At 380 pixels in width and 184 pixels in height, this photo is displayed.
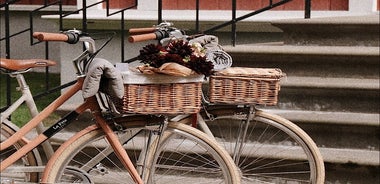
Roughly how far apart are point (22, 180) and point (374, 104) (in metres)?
2.34

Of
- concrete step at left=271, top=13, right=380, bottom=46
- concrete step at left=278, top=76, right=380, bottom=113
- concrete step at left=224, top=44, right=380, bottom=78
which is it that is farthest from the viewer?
concrete step at left=271, top=13, right=380, bottom=46

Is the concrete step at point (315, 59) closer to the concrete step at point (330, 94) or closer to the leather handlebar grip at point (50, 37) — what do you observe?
the concrete step at point (330, 94)

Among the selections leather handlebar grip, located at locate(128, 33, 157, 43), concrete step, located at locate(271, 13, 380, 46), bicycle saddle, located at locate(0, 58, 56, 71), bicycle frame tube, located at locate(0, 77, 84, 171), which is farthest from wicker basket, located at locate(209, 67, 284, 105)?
concrete step, located at locate(271, 13, 380, 46)

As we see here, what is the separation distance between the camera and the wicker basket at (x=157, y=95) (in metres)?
3.82

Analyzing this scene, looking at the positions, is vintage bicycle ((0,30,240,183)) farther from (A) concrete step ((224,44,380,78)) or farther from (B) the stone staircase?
(A) concrete step ((224,44,380,78))

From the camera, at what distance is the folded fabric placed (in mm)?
3762

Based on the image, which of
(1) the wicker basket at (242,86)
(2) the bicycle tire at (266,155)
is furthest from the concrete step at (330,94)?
(1) the wicker basket at (242,86)

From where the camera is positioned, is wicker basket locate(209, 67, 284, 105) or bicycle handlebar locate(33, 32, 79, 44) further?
wicker basket locate(209, 67, 284, 105)

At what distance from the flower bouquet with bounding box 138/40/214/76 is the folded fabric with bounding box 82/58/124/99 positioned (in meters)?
0.19

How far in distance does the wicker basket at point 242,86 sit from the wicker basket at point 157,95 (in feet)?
0.59

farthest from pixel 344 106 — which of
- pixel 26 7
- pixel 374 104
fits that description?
pixel 26 7

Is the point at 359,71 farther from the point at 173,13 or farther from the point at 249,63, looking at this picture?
the point at 173,13

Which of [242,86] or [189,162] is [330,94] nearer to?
[189,162]

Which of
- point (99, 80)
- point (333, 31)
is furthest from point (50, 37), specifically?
point (333, 31)
